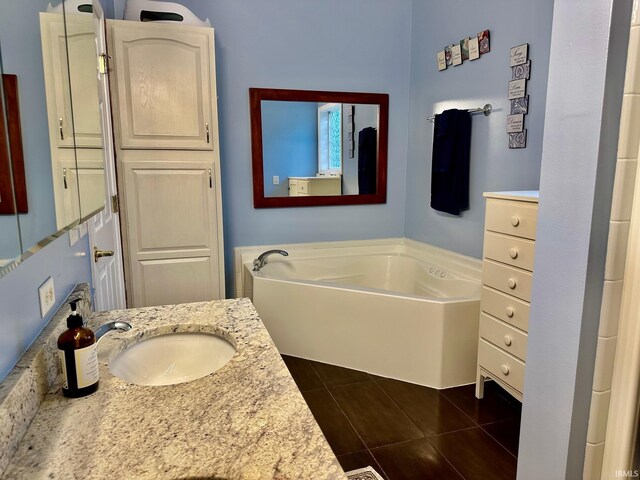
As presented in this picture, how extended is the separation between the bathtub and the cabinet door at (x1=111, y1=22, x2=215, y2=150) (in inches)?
43.6

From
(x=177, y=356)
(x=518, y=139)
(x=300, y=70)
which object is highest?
(x=300, y=70)

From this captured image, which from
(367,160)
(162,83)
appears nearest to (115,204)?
(162,83)

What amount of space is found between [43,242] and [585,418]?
1.45m

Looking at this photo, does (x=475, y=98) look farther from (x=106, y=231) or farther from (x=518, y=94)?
(x=106, y=231)

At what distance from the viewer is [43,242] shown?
2.80 ft

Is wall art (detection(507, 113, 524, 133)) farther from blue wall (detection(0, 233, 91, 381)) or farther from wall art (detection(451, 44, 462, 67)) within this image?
blue wall (detection(0, 233, 91, 381))

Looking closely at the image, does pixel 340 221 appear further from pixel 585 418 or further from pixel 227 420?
pixel 227 420

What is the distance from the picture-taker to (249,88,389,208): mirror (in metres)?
3.36

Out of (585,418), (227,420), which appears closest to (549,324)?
(585,418)

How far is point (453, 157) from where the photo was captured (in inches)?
118

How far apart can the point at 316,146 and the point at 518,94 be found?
153 cm

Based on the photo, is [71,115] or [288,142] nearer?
[71,115]

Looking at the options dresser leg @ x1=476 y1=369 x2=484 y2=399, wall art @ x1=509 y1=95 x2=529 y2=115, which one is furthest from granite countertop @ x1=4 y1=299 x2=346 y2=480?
wall art @ x1=509 y1=95 x2=529 y2=115

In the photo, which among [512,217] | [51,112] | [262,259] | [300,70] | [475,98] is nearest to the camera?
[51,112]
